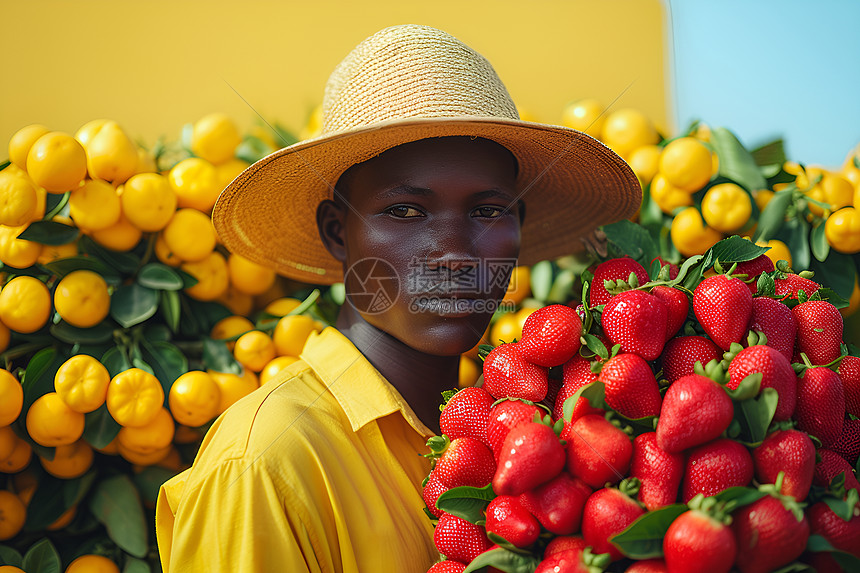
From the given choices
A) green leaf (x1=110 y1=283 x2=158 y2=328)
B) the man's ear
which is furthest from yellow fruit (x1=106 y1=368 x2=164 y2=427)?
the man's ear

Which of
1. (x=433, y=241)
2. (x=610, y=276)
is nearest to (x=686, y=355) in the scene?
(x=610, y=276)

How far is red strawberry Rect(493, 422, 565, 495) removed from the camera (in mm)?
713

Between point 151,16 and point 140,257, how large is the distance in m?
0.95

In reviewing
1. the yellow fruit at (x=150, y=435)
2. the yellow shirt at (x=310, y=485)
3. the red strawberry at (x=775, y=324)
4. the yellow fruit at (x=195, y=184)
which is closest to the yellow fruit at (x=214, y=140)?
the yellow fruit at (x=195, y=184)

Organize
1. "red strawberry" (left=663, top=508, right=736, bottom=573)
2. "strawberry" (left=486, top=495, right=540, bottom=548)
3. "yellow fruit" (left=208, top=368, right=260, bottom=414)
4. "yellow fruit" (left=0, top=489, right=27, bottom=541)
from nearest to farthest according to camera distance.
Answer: "red strawberry" (left=663, top=508, right=736, bottom=573) → "strawberry" (left=486, top=495, right=540, bottom=548) → "yellow fruit" (left=0, top=489, right=27, bottom=541) → "yellow fruit" (left=208, top=368, right=260, bottom=414)

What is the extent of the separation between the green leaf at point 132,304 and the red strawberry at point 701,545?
1256 mm

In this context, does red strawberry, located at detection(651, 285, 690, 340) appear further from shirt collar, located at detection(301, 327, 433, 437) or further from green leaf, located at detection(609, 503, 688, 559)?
shirt collar, located at detection(301, 327, 433, 437)

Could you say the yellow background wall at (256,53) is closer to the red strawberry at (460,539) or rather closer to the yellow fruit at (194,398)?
the yellow fruit at (194,398)

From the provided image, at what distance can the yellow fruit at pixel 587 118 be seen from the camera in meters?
1.85

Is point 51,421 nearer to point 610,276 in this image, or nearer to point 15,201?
point 15,201

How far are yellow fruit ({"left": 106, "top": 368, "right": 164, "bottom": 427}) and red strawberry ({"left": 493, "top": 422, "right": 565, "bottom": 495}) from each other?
38.4 inches

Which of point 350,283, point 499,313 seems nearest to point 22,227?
point 350,283

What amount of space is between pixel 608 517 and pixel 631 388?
0.15 m

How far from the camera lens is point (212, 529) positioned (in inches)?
35.7
